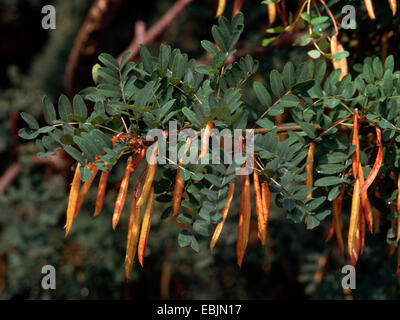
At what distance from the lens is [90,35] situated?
6.23 ft

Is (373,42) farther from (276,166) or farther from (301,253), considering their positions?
(301,253)

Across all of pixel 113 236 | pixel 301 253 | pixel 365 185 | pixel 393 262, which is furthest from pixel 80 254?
pixel 365 185

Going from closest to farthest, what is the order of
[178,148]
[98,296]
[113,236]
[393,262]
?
[178,148]
[393,262]
[98,296]
[113,236]

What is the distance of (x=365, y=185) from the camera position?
884 millimetres

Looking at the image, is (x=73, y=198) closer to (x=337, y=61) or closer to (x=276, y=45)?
(x=337, y=61)

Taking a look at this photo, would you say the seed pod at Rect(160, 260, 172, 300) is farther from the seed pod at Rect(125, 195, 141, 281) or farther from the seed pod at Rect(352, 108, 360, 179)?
the seed pod at Rect(352, 108, 360, 179)

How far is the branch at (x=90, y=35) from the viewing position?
184 cm

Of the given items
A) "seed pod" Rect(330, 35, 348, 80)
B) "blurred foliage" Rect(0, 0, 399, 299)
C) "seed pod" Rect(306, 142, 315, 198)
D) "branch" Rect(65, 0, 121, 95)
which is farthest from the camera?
"blurred foliage" Rect(0, 0, 399, 299)

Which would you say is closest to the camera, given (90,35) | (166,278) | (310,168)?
(310,168)

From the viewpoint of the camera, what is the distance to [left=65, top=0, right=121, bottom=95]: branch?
184cm

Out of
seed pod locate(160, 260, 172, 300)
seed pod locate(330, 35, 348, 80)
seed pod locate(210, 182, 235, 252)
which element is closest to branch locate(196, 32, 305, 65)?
seed pod locate(330, 35, 348, 80)

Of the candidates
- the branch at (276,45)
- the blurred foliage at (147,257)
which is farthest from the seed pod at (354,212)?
the blurred foliage at (147,257)

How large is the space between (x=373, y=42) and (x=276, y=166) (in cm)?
65

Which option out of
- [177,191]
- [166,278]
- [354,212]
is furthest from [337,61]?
[166,278]
